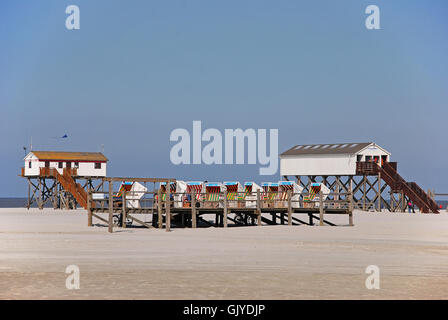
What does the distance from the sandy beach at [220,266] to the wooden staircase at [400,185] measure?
34.6 metres

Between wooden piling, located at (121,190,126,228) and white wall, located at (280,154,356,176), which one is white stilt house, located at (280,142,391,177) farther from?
wooden piling, located at (121,190,126,228)

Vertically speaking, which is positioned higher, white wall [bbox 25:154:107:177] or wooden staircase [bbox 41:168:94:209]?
white wall [bbox 25:154:107:177]

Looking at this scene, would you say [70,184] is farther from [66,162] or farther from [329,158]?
[329,158]

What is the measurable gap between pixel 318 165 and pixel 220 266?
52.3 meters

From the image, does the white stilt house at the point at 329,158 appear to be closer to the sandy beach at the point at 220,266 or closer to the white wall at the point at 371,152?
the white wall at the point at 371,152

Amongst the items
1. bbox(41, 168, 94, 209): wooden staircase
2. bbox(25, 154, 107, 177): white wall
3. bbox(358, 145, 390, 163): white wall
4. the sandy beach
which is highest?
bbox(358, 145, 390, 163): white wall

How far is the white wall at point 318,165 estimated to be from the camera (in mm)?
67688

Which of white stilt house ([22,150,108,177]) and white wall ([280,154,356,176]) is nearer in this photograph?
white wall ([280,154,356,176])

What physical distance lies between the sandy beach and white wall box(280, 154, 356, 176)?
38.4 metres

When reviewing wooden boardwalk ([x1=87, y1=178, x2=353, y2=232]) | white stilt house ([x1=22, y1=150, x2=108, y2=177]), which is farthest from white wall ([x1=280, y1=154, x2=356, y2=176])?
wooden boardwalk ([x1=87, y1=178, x2=353, y2=232])

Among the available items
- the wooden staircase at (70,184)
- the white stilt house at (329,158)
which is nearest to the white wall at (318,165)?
the white stilt house at (329,158)

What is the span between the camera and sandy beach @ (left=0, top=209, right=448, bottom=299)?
14.2 m

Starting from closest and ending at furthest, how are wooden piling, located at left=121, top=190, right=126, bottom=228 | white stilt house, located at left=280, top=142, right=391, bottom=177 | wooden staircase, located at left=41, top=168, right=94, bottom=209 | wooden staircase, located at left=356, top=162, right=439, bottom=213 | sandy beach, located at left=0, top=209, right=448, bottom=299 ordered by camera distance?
sandy beach, located at left=0, top=209, right=448, bottom=299, wooden piling, located at left=121, top=190, right=126, bottom=228, wooden staircase, located at left=41, top=168, right=94, bottom=209, wooden staircase, located at left=356, top=162, right=439, bottom=213, white stilt house, located at left=280, top=142, right=391, bottom=177

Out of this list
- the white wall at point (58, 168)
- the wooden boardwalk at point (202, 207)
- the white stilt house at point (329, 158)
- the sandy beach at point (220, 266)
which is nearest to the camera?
the sandy beach at point (220, 266)
